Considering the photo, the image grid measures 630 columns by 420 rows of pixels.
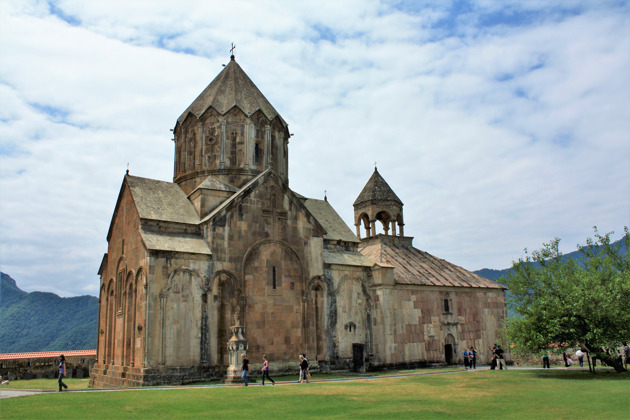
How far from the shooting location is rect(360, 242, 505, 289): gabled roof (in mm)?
30062

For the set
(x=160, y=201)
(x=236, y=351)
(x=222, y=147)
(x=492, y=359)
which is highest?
(x=222, y=147)

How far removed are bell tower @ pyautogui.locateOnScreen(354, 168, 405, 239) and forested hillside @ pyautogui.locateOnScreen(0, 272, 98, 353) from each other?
77.5 metres

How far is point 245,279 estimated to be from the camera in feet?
75.2

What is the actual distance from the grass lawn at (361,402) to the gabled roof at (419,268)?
39.9 feet

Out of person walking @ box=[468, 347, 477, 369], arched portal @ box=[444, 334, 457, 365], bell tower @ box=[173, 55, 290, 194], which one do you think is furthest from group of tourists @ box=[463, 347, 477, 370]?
bell tower @ box=[173, 55, 290, 194]

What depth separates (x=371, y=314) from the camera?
2722 cm

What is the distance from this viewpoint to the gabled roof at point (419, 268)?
3006 cm

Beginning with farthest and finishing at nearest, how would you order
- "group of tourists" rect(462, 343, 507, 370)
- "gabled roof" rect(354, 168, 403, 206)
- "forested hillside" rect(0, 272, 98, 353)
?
"forested hillside" rect(0, 272, 98, 353) < "gabled roof" rect(354, 168, 403, 206) < "group of tourists" rect(462, 343, 507, 370)

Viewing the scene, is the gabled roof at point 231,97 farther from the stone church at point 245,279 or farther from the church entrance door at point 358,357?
the church entrance door at point 358,357

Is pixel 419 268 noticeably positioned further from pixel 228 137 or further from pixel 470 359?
pixel 228 137

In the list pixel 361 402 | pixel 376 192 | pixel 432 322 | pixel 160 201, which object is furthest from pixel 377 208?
pixel 361 402

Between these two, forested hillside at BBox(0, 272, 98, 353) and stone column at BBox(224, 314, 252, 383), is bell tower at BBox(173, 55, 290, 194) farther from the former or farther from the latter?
forested hillside at BBox(0, 272, 98, 353)

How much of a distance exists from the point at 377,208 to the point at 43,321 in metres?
101

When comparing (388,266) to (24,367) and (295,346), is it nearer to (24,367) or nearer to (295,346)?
(295,346)
